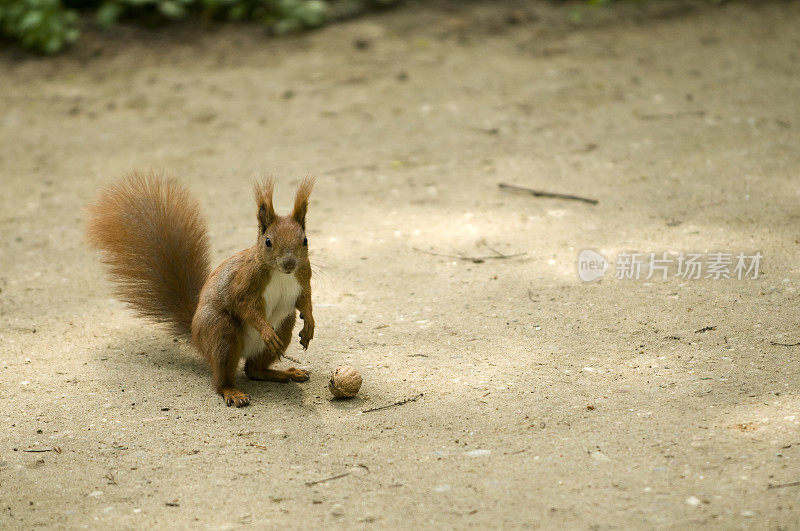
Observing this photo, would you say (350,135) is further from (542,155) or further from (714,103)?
(714,103)

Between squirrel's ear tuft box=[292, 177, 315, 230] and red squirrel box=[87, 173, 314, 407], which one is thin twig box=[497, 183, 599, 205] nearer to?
red squirrel box=[87, 173, 314, 407]

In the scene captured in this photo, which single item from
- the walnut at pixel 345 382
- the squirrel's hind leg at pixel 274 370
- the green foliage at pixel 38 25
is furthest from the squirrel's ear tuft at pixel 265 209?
the green foliage at pixel 38 25

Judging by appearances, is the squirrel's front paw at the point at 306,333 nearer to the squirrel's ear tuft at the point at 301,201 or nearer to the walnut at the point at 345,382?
the walnut at the point at 345,382

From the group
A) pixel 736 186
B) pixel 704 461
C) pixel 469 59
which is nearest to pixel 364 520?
pixel 704 461

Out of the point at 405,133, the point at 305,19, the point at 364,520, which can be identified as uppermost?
the point at 305,19

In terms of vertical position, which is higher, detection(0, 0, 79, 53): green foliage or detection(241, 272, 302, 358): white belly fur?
detection(0, 0, 79, 53): green foliage

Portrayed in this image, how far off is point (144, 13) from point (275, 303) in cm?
483

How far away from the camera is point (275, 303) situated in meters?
2.67

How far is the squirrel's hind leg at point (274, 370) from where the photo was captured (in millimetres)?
2768

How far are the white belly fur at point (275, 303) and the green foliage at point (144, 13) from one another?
412 centimetres

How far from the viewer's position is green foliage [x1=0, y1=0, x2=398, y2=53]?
6.39 m

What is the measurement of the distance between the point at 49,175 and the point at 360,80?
2.02 m

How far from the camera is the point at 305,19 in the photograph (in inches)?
251

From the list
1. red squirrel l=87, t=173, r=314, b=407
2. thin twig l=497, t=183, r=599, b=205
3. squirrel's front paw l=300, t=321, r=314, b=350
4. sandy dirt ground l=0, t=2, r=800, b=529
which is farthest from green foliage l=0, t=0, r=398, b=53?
squirrel's front paw l=300, t=321, r=314, b=350
